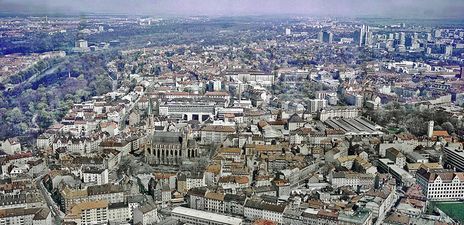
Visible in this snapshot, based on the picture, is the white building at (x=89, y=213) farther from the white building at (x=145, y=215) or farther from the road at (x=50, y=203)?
the white building at (x=145, y=215)

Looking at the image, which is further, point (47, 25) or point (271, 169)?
point (47, 25)

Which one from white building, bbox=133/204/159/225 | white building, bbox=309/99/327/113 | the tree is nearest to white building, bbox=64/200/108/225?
white building, bbox=133/204/159/225

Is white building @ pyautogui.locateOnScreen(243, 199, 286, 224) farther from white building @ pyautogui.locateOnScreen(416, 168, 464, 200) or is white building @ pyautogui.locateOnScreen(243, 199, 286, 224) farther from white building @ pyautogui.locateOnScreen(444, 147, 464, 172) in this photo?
white building @ pyautogui.locateOnScreen(444, 147, 464, 172)

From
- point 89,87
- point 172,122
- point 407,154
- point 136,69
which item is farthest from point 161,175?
point 136,69

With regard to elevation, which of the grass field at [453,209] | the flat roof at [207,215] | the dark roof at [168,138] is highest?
the dark roof at [168,138]

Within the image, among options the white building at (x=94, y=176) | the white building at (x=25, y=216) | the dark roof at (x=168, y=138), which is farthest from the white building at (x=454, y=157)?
the white building at (x=25, y=216)

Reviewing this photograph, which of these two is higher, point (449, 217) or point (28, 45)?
point (28, 45)

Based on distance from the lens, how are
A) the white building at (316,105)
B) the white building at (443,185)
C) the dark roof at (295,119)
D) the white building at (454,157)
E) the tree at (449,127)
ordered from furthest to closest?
the white building at (316,105) < the dark roof at (295,119) < the tree at (449,127) < the white building at (454,157) < the white building at (443,185)

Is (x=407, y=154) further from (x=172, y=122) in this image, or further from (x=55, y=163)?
→ (x=55, y=163)
